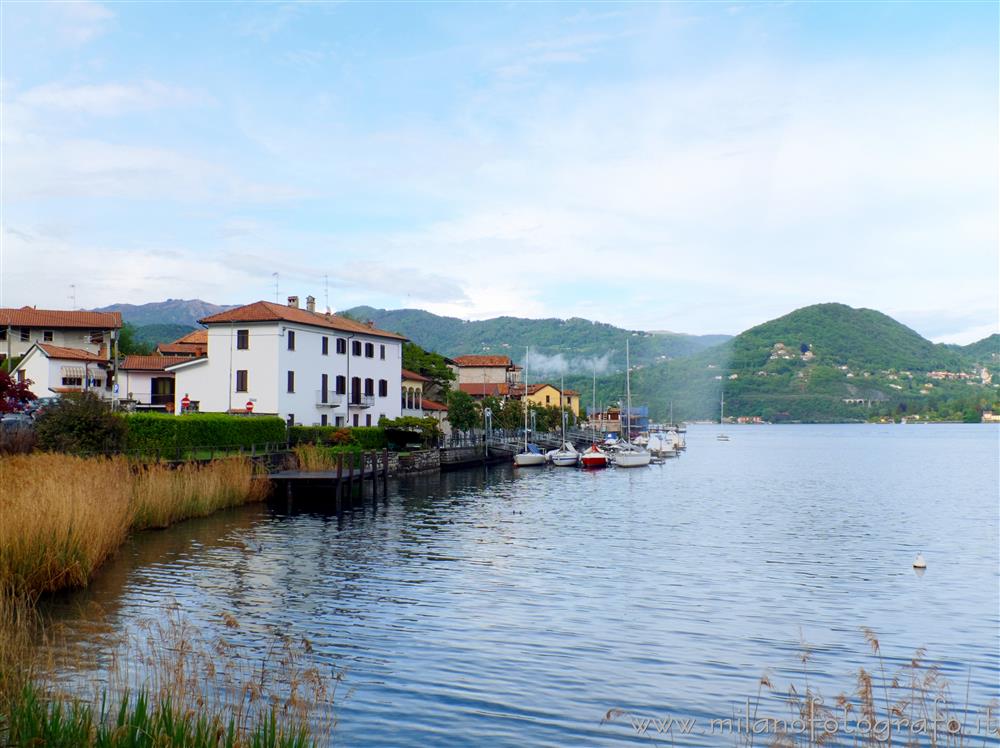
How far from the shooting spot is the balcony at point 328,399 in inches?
2544

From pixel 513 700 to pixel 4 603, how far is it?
7188 mm

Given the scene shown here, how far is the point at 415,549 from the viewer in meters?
27.5

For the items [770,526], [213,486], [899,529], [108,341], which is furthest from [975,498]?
[108,341]

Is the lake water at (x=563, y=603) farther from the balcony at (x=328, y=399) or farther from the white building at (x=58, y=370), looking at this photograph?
the white building at (x=58, y=370)

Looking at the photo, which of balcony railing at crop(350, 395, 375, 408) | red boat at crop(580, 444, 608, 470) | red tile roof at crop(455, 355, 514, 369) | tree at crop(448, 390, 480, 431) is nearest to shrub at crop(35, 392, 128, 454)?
balcony railing at crop(350, 395, 375, 408)

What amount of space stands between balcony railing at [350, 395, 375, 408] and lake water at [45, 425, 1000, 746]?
29.4 meters

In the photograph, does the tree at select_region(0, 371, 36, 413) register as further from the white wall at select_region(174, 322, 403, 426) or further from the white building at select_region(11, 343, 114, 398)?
the white building at select_region(11, 343, 114, 398)

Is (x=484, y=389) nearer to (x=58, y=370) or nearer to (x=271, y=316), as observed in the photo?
(x=58, y=370)

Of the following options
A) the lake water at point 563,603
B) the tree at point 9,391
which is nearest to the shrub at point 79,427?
the tree at point 9,391

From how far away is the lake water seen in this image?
41.4 ft

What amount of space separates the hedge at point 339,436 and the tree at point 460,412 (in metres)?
22.8

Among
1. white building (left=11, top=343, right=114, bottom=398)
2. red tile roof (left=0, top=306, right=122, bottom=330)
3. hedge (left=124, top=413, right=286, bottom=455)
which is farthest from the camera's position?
red tile roof (left=0, top=306, right=122, bottom=330)

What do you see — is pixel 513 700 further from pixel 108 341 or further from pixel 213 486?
pixel 108 341

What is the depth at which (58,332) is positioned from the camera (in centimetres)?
8475
